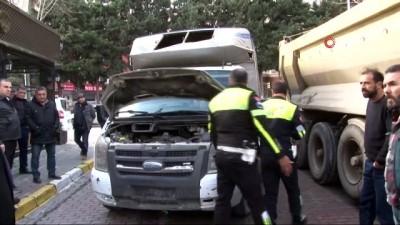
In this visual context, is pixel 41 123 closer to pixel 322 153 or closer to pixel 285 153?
pixel 285 153

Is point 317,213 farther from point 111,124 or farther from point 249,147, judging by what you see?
point 111,124

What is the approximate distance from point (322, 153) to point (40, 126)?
4712 mm

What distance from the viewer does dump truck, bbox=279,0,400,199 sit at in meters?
5.35

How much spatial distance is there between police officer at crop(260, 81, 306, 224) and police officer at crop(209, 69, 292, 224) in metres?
0.64

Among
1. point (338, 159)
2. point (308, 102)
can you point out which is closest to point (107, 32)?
point (308, 102)

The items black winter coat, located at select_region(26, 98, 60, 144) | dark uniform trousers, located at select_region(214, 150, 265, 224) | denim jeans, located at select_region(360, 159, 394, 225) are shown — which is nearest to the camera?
denim jeans, located at select_region(360, 159, 394, 225)

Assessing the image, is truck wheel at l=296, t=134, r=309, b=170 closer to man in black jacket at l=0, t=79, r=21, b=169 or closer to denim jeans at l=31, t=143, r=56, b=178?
denim jeans at l=31, t=143, r=56, b=178

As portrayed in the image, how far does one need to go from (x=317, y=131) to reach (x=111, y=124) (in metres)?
3.41

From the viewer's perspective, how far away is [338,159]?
6.49 meters

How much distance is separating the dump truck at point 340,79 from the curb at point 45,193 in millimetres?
4233

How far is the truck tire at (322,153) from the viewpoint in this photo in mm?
6797

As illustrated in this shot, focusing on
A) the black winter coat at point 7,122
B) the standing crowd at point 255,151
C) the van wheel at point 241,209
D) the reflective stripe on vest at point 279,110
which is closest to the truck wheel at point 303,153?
the van wheel at point 241,209

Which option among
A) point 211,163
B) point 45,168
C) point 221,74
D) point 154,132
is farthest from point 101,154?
point 45,168

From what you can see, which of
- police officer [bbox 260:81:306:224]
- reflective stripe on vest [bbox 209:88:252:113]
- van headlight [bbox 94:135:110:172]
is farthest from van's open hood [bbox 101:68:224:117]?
reflective stripe on vest [bbox 209:88:252:113]
